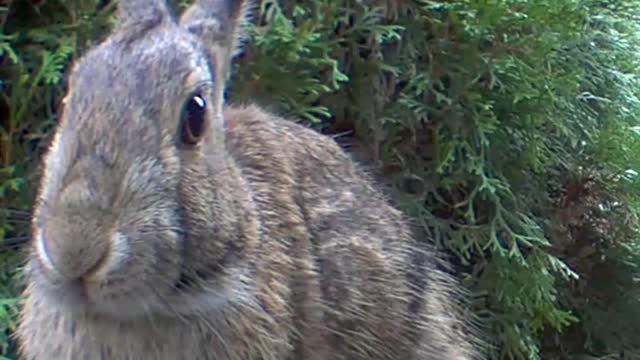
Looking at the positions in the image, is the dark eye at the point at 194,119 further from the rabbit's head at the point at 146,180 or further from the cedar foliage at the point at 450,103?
the cedar foliage at the point at 450,103

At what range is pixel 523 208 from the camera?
2.72 meters

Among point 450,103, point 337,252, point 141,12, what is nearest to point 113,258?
point 141,12

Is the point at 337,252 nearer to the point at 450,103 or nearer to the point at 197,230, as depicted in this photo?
the point at 197,230

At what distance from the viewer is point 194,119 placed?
1.56 metres

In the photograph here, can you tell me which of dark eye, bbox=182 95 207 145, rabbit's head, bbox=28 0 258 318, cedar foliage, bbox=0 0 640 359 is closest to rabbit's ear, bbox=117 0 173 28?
rabbit's head, bbox=28 0 258 318

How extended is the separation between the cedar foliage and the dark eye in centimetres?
75

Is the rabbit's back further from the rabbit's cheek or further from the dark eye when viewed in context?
the rabbit's cheek

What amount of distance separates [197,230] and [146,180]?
10 centimetres

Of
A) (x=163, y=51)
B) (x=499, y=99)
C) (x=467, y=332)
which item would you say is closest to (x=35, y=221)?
(x=163, y=51)

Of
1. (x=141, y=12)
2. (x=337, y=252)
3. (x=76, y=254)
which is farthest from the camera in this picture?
(x=337, y=252)

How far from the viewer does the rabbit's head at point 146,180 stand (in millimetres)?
1406

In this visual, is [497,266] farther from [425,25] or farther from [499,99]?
[425,25]

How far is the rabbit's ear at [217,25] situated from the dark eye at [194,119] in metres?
0.10

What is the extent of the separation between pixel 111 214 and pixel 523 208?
1.48 metres
